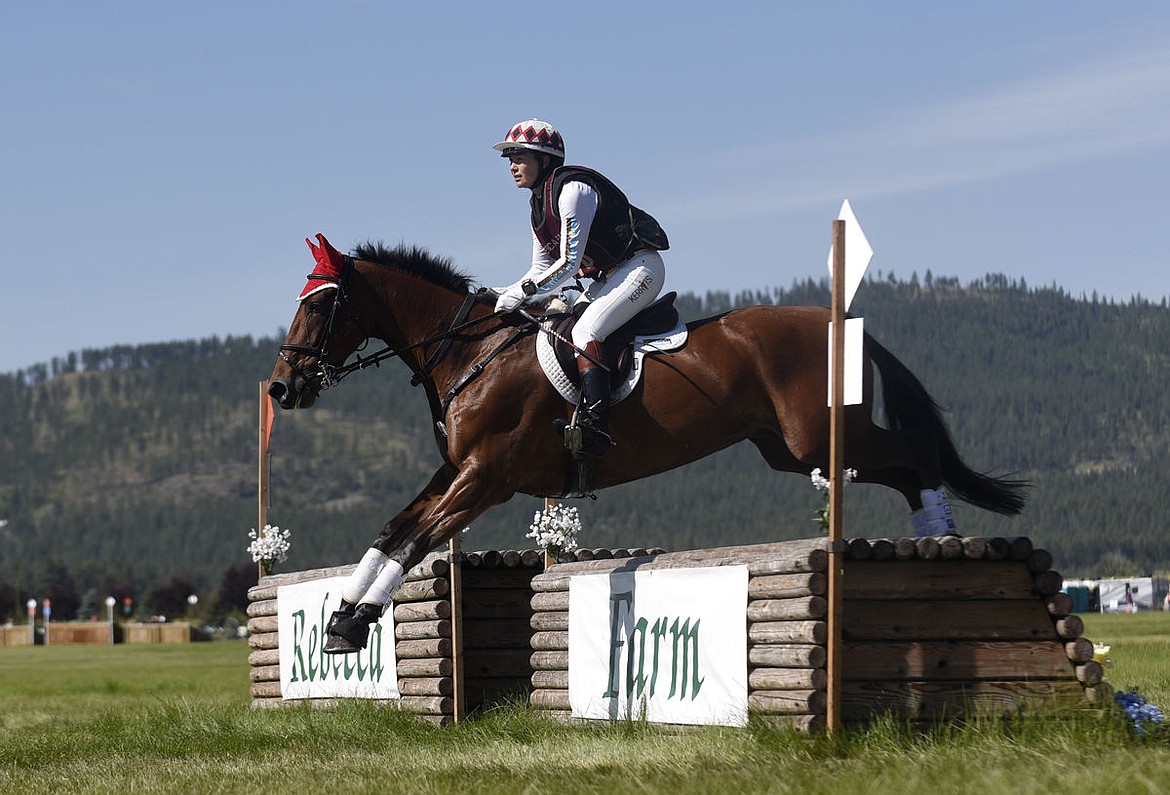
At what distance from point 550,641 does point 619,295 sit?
7.75 ft

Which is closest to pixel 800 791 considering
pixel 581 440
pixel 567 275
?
pixel 581 440

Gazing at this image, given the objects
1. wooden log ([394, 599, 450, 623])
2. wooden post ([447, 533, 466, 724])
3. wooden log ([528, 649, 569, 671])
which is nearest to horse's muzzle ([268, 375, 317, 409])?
wooden post ([447, 533, 466, 724])

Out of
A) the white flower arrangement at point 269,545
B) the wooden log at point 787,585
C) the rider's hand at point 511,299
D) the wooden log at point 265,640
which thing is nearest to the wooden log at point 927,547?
the wooden log at point 787,585

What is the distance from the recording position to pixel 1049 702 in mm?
7621

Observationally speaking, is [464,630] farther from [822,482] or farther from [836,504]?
[836,504]

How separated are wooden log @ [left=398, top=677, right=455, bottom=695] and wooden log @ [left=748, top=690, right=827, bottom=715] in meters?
3.26

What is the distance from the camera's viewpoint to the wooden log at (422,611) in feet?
35.4

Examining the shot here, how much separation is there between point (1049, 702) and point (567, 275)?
12.0 feet

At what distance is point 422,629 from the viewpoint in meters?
11.0

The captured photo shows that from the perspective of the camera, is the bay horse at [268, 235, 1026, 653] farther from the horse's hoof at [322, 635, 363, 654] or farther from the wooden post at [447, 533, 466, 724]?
the wooden post at [447, 533, 466, 724]

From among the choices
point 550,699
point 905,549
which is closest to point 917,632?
point 905,549

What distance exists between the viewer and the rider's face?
9711 millimetres

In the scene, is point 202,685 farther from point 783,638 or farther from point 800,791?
point 800,791

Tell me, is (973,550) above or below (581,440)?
below
